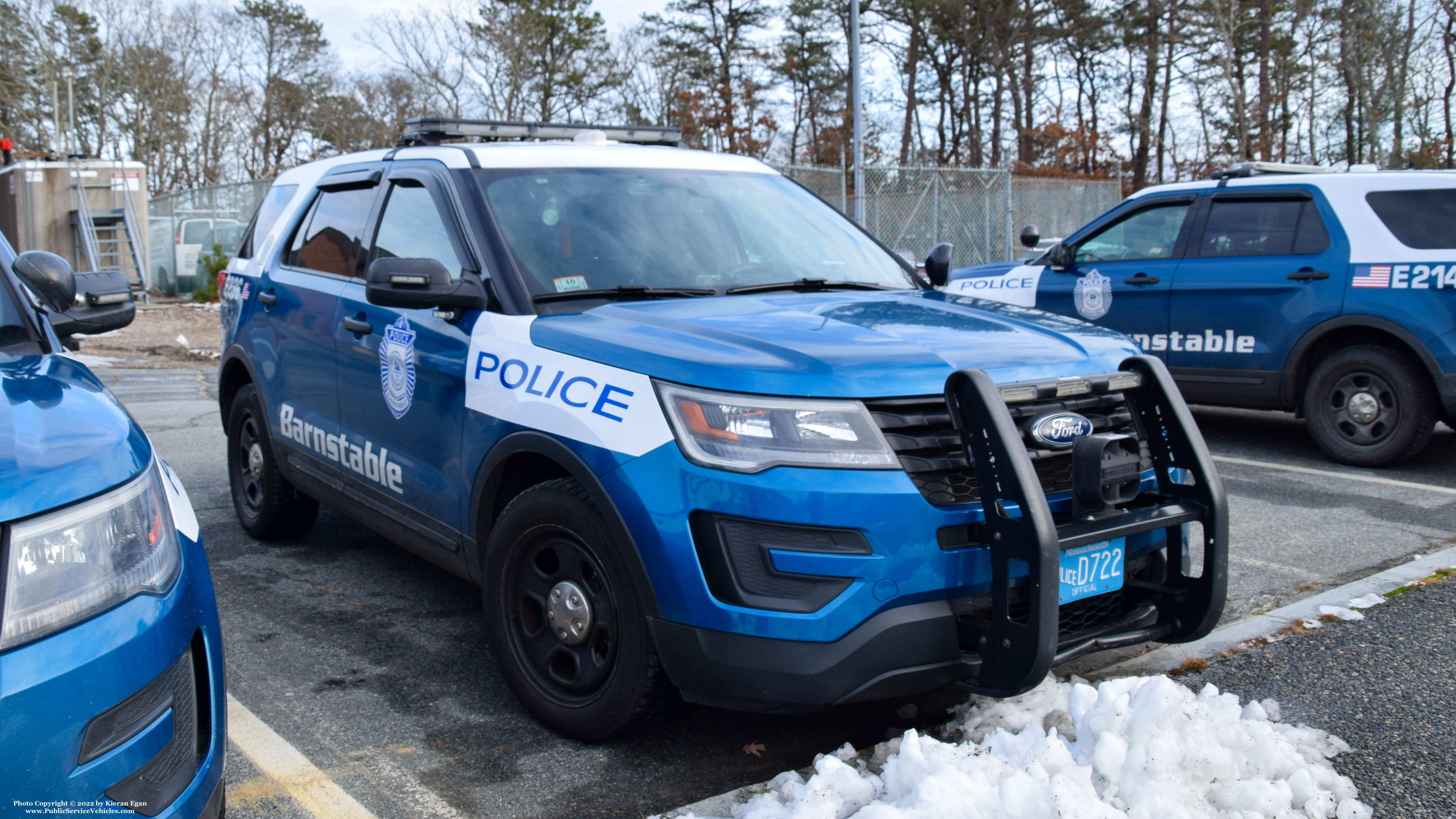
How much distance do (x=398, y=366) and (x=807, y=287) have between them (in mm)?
1441

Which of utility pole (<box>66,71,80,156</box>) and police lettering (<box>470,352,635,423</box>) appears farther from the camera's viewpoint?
utility pole (<box>66,71,80,156</box>)

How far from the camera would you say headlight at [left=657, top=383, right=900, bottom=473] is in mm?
2648

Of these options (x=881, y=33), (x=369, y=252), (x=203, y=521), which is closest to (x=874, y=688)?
(x=369, y=252)

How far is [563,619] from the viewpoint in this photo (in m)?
3.10

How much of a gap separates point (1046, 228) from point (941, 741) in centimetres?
1858

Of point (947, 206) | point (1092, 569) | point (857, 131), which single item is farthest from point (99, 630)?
point (947, 206)

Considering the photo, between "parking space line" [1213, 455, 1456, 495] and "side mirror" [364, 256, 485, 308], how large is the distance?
5.46 metres

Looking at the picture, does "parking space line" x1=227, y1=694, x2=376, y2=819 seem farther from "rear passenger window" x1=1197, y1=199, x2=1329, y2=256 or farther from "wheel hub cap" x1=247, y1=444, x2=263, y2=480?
"rear passenger window" x1=1197, y1=199, x2=1329, y2=256

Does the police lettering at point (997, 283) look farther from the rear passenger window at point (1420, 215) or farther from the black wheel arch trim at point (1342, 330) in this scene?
the rear passenger window at point (1420, 215)

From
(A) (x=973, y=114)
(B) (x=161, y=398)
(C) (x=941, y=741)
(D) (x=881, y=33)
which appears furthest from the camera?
(A) (x=973, y=114)

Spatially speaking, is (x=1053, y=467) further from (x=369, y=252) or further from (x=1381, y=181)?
(x=1381, y=181)

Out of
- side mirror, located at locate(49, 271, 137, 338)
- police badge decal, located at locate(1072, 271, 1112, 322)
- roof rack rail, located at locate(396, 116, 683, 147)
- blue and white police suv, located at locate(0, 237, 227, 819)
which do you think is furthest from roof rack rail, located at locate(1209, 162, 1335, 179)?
blue and white police suv, located at locate(0, 237, 227, 819)

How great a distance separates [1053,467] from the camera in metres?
2.89

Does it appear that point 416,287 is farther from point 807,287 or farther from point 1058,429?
point 1058,429
